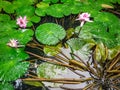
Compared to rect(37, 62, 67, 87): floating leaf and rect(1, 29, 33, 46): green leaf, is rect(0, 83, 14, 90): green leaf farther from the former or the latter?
rect(1, 29, 33, 46): green leaf

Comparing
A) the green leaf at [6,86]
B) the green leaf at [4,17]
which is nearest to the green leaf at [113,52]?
the green leaf at [6,86]

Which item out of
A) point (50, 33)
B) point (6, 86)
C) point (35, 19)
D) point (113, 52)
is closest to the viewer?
point (6, 86)

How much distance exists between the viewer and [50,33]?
4.45 feet

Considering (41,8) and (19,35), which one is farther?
(41,8)

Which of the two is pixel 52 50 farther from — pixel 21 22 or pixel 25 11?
pixel 25 11

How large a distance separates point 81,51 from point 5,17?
1.75 feet

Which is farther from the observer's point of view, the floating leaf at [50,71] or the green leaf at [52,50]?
the green leaf at [52,50]

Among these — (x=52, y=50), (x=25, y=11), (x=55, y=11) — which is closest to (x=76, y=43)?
(x=52, y=50)

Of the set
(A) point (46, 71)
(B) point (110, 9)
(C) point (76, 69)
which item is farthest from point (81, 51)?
(B) point (110, 9)

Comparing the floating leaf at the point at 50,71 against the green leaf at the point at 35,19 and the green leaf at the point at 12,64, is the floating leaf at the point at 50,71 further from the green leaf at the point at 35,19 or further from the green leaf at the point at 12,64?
the green leaf at the point at 35,19

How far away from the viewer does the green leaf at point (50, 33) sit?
4.36 feet

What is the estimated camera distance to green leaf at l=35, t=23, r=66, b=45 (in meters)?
1.33

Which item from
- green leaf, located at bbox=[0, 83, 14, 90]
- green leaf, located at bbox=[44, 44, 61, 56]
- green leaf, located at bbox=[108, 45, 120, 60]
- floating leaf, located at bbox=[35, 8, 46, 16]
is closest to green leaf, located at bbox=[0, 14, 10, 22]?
A: floating leaf, located at bbox=[35, 8, 46, 16]

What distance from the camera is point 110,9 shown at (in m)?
1.61
